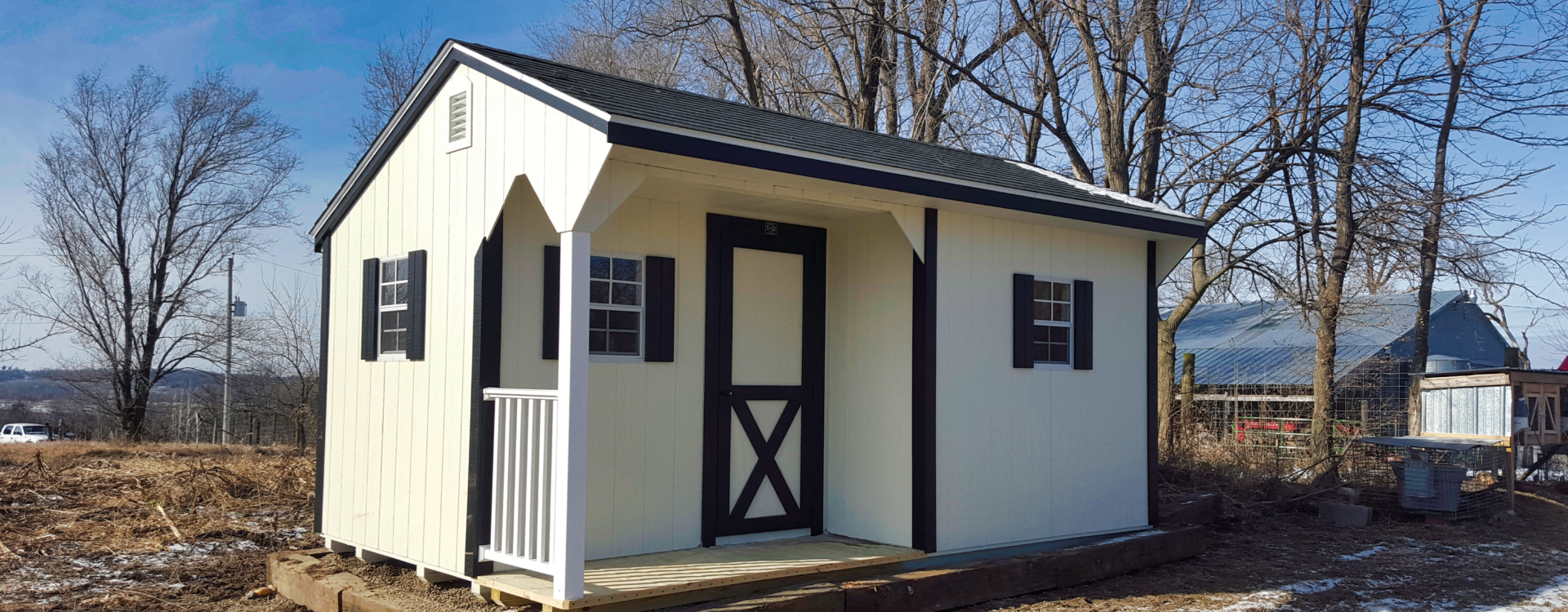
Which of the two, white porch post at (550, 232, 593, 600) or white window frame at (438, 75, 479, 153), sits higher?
white window frame at (438, 75, 479, 153)

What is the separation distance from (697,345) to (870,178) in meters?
1.59

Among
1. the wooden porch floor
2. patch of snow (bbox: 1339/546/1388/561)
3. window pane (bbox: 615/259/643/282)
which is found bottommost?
patch of snow (bbox: 1339/546/1388/561)

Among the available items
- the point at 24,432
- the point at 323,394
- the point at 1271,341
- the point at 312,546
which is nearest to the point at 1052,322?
the point at 323,394

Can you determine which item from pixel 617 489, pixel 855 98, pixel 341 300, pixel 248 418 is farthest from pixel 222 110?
pixel 617 489

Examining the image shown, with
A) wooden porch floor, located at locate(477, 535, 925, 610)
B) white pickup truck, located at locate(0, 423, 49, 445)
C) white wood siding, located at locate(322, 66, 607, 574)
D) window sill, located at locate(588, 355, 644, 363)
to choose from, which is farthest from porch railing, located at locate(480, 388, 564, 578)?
white pickup truck, located at locate(0, 423, 49, 445)

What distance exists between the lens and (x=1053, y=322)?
7.79 m

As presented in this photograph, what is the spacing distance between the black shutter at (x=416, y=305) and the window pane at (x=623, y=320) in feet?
3.69

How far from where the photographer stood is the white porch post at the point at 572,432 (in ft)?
15.9

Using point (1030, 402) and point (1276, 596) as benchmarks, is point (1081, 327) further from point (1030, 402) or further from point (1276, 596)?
point (1276, 596)

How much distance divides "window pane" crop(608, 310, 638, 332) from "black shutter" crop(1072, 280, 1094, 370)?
354 centimetres

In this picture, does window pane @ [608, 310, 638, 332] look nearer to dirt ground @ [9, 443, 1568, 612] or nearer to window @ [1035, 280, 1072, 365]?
dirt ground @ [9, 443, 1568, 612]

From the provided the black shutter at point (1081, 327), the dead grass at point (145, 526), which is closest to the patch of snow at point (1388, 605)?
the black shutter at point (1081, 327)

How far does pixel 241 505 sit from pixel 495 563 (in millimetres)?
4688

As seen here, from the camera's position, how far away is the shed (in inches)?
212
